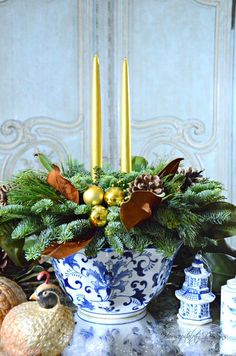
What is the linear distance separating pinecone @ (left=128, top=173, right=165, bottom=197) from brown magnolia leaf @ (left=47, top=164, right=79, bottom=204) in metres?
0.08

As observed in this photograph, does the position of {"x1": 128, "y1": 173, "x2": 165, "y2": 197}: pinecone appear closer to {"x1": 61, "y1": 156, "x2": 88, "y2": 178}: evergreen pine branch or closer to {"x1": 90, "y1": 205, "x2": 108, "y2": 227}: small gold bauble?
{"x1": 90, "y1": 205, "x2": 108, "y2": 227}: small gold bauble

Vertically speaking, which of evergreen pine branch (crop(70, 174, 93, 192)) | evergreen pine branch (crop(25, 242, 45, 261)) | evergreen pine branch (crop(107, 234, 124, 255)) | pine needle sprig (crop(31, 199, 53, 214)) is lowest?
evergreen pine branch (crop(25, 242, 45, 261))

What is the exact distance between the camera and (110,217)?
24.8 inches

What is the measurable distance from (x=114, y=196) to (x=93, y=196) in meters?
0.03

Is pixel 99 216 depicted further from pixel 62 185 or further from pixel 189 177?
pixel 189 177

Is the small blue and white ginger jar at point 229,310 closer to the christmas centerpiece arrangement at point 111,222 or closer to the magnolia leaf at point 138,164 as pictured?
the christmas centerpiece arrangement at point 111,222

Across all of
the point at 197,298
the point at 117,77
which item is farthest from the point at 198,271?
the point at 117,77

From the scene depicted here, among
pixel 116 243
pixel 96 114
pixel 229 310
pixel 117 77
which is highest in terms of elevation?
pixel 117 77

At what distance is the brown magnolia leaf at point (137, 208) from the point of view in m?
0.59

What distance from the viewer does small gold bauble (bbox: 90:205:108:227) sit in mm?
640

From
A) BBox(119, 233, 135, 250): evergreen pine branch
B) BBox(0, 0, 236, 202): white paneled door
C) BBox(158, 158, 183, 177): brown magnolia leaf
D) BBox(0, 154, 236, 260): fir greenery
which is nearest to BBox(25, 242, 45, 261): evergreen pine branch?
BBox(0, 154, 236, 260): fir greenery

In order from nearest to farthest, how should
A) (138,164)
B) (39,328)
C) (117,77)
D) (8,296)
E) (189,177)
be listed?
(39,328) < (8,296) < (189,177) < (138,164) < (117,77)

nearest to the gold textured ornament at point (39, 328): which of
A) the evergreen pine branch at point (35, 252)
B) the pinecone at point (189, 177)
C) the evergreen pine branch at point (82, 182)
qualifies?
the evergreen pine branch at point (35, 252)

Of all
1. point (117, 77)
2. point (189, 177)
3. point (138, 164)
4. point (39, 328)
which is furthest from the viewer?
point (117, 77)
